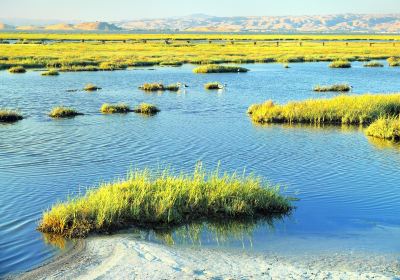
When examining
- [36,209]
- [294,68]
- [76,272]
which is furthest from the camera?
[294,68]

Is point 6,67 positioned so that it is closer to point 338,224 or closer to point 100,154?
point 100,154

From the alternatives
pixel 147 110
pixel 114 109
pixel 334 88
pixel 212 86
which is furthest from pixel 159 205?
pixel 334 88

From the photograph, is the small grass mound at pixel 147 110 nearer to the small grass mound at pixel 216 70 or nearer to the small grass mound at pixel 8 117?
the small grass mound at pixel 8 117

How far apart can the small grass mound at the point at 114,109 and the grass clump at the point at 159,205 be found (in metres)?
21.5

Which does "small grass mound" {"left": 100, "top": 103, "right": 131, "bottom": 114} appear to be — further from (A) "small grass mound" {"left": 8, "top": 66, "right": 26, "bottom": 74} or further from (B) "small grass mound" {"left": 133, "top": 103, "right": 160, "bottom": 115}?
(A) "small grass mound" {"left": 8, "top": 66, "right": 26, "bottom": 74}

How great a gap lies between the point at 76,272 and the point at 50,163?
11.5 meters

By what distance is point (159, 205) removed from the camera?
49.5 feet

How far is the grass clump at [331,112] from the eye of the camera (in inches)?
1335

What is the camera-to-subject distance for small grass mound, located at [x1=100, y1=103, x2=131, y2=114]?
123 ft

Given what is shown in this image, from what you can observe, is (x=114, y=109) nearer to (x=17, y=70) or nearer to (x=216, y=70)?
(x=17, y=70)

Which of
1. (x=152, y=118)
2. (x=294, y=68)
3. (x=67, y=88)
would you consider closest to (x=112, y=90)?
(x=67, y=88)

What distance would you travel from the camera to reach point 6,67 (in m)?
68.8

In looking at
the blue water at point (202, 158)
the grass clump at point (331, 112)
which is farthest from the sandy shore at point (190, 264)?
the grass clump at point (331, 112)

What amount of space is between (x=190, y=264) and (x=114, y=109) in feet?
86.7
